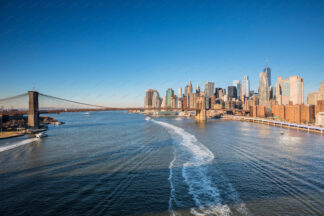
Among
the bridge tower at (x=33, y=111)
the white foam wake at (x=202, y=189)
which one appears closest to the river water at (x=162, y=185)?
the white foam wake at (x=202, y=189)

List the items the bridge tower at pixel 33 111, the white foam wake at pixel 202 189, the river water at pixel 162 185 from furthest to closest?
the bridge tower at pixel 33 111
the river water at pixel 162 185
the white foam wake at pixel 202 189

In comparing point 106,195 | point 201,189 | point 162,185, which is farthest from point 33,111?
point 201,189

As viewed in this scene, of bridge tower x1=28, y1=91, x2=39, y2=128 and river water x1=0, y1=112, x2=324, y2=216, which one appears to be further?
bridge tower x1=28, y1=91, x2=39, y2=128

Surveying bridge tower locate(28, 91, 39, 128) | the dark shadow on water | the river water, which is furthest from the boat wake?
bridge tower locate(28, 91, 39, 128)

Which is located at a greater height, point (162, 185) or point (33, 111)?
point (33, 111)

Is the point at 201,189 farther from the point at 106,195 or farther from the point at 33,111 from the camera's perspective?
the point at 33,111

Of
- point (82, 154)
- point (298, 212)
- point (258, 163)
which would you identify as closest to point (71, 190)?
point (82, 154)

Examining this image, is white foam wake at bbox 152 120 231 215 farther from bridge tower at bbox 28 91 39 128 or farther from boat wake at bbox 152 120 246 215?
bridge tower at bbox 28 91 39 128

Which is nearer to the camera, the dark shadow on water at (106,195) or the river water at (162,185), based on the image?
the dark shadow on water at (106,195)

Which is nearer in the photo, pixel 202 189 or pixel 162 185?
pixel 202 189

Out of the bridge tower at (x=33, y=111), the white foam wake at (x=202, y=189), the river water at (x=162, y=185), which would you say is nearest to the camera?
the white foam wake at (x=202, y=189)

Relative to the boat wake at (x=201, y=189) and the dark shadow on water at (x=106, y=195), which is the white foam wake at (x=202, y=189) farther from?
the dark shadow on water at (x=106, y=195)
